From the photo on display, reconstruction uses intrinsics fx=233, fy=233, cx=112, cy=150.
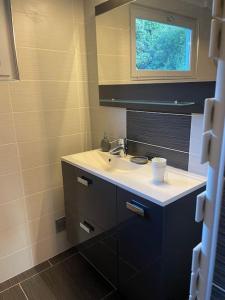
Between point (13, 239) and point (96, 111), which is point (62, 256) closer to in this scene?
point (13, 239)

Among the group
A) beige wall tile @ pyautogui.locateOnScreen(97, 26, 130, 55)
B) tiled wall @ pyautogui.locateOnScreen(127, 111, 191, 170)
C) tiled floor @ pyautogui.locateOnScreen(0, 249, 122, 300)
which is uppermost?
beige wall tile @ pyautogui.locateOnScreen(97, 26, 130, 55)

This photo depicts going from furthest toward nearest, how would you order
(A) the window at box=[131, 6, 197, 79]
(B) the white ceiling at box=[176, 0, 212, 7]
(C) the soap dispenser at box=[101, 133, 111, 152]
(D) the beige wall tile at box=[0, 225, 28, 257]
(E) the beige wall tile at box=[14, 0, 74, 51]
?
(C) the soap dispenser at box=[101, 133, 111, 152] → (D) the beige wall tile at box=[0, 225, 28, 257] → (E) the beige wall tile at box=[14, 0, 74, 51] → (A) the window at box=[131, 6, 197, 79] → (B) the white ceiling at box=[176, 0, 212, 7]

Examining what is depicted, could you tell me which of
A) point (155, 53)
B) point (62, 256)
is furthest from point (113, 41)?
point (62, 256)

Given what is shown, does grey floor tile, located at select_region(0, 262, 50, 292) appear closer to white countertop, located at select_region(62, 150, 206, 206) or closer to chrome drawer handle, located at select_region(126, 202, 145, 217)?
white countertop, located at select_region(62, 150, 206, 206)

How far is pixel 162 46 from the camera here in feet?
4.46

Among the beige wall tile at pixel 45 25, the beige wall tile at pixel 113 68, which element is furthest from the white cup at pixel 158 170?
the beige wall tile at pixel 45 25

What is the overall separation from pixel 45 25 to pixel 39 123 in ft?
2.20

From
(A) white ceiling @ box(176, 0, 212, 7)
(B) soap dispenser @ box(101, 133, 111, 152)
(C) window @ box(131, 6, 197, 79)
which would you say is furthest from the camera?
(B) soap dispenser @ box(101, 133, 111, 152)

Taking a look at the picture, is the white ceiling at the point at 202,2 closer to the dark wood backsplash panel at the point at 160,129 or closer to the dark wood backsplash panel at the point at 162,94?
the dark wood backsplash panel at the point at 162,94

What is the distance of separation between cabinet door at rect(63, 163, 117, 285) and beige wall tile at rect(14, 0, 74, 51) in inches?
34.5

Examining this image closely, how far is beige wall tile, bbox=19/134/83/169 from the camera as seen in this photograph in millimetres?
1677

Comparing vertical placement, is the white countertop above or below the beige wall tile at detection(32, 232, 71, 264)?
above

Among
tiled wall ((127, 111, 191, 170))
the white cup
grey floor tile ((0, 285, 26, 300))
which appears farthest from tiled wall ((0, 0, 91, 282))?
the white cup

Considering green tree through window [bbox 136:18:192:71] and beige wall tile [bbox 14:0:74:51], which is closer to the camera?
green tree through window [bbox 136:18:192:71]
